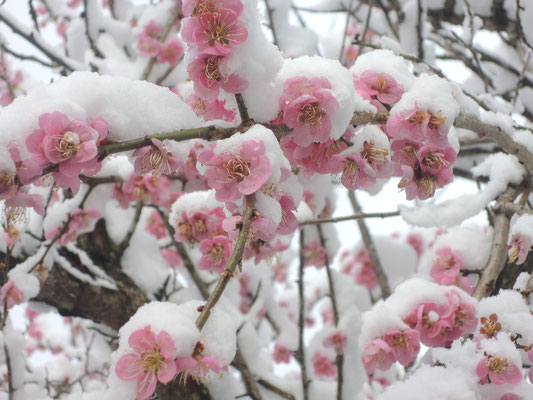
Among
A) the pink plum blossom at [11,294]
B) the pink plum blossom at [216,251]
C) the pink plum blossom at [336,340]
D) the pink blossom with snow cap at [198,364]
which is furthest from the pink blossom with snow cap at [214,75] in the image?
the pink plum blossom at [336,340]

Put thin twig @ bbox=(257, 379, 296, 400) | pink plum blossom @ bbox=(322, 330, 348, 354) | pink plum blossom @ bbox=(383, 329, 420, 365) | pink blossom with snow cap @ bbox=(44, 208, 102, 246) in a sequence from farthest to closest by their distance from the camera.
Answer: pink plum blossom @ bbox=(322, 330, 348, 354) < thin twig @ bbox=(257, 379, 296, 400) < pink blossom with snow cap @ bbox=(44, 208, 102, 246) < pink plum blossom @ bbox=(383, 329, 420, 365)

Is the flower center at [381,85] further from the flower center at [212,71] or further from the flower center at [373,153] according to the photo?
the flower center at [212,71]

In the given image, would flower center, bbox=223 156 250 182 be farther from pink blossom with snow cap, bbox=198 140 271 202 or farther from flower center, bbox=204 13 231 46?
flower center, bbox=204 13 231 46

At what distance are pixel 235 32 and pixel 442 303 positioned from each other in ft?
3.15

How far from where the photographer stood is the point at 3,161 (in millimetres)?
752

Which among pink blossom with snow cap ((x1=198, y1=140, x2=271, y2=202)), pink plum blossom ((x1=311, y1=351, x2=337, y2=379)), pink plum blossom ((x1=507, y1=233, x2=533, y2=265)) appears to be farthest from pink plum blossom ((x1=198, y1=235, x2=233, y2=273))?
pink plum blossom ((x1=311, y1=351, x2=337, y2=379))

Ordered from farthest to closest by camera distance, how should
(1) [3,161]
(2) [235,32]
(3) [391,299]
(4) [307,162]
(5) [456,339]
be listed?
(3) [391,299] < (5) [456,339] < (4) [307,162] < (2) [235,32] < (1) [3,161]

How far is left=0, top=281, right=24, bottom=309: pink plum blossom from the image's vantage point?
1770 millimetres

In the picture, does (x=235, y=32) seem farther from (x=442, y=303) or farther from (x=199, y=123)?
(x=442, y=303)

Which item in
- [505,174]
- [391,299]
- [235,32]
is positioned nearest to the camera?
[235,32]

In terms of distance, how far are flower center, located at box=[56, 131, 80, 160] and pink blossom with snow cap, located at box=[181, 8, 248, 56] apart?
Answer: 30 cm

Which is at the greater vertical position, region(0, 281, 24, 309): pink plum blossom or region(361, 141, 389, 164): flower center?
region(361, 141, 389, 164): flower center

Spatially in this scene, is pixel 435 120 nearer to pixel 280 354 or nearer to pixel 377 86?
pixel 377 86

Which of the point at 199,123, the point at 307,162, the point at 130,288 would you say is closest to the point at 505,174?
the point at 307,162
